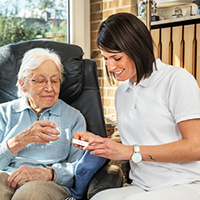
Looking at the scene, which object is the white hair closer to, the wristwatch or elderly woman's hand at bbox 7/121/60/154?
elderly woman's hand at bbox 7/121/60/154

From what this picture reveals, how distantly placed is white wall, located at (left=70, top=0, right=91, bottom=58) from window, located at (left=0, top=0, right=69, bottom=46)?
0.21ft

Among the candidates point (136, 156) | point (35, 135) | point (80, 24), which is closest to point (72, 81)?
point (35, 135)

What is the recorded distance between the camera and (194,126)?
4.19 ft

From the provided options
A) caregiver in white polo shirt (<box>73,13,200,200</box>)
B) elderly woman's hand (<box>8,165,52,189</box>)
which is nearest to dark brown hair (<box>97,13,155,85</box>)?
caregiver in white polo shirt (<box>73,13,200,200</box>)

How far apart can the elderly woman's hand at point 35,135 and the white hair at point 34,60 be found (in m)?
0.34

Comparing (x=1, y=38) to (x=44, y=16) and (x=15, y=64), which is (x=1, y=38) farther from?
(x=15, y=64)

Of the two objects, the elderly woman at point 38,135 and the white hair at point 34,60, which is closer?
the elderly woman at point 38,135

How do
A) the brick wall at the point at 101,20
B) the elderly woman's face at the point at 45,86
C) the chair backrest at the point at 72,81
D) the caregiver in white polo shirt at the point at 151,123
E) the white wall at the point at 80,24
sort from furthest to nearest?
the white wall at the point at 80,24 → the brick wall at the point at 101,20 → the chair backrest at the point at 72,81 → the elderly woman's face at the point at 45,86 → the caregiver in white polo shirt at the point at 151,123

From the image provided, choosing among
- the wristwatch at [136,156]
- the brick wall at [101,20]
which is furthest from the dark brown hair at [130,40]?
the brick wall at [101,20]

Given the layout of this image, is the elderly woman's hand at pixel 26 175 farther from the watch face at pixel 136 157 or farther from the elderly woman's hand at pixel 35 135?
the watch face at pixel 136 157

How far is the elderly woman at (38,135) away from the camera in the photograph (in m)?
1.47

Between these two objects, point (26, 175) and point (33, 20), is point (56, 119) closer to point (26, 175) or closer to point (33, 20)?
point (26, 175)

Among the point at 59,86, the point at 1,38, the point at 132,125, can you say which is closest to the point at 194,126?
the point at 132,125

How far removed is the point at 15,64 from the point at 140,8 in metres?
1.32
